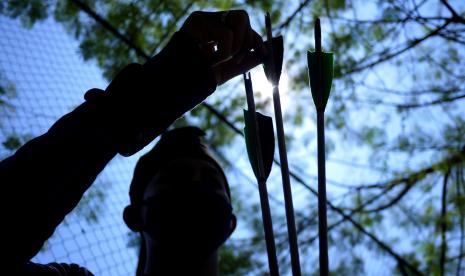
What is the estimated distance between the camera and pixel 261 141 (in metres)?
0.84

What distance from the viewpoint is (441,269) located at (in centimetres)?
252

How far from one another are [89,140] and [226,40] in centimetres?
28

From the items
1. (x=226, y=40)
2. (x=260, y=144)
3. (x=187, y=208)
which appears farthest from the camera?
(x=187, y=208)

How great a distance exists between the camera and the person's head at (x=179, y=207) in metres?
1.10

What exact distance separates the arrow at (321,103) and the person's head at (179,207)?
0.46 meters

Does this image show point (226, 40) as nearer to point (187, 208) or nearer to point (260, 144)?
point (260, 144)

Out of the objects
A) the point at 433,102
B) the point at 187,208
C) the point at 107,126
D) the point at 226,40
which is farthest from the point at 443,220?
the point at 107,126

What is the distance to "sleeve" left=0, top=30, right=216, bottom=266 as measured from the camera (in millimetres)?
490

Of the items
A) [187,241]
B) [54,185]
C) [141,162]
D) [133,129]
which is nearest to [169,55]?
[133,129]

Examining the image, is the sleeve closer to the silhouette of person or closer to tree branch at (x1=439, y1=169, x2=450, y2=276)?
the silhouette of person

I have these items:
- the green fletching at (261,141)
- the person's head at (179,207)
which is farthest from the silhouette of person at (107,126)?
the person's head at (179,207)

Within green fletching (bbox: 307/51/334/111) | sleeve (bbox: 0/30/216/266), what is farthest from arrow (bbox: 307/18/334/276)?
sleeve (bbox: 0/30/216/266)

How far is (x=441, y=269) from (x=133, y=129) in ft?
7.96

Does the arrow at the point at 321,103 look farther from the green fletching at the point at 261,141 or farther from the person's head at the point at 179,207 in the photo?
the person's head at the point at 179,207
